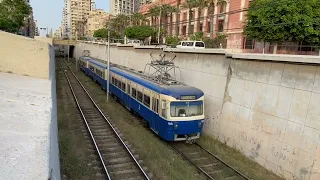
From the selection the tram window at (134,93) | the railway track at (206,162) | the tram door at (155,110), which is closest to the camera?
the railway track at (206,162)

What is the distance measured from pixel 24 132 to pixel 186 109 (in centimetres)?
915

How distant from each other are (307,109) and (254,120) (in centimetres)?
262

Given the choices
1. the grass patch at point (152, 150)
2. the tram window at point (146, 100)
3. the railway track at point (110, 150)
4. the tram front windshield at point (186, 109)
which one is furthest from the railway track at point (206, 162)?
the tram window at point (146, 100)

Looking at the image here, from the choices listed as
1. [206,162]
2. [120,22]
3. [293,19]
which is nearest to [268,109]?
[206,162]

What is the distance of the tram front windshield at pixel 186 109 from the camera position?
12.3 metres

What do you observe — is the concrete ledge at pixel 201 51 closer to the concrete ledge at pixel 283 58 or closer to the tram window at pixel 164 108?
the concrete ledge at pixel 283 58

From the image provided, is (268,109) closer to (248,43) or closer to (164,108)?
(164,108)

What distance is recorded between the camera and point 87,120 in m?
16.7

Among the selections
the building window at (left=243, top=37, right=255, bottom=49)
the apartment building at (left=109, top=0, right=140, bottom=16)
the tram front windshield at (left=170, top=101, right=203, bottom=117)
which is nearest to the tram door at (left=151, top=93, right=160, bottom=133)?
the tram front windshield at (left=170, top=101, right=203, bottom=117)

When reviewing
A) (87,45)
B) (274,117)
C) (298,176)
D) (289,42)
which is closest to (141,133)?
(274,117)

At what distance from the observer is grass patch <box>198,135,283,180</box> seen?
34.9 ft

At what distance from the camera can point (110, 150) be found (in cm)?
1213

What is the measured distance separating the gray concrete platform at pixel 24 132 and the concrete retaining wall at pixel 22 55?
1.99 meters

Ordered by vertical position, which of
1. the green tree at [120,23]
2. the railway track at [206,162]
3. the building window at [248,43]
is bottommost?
the railway track at [206,162]
